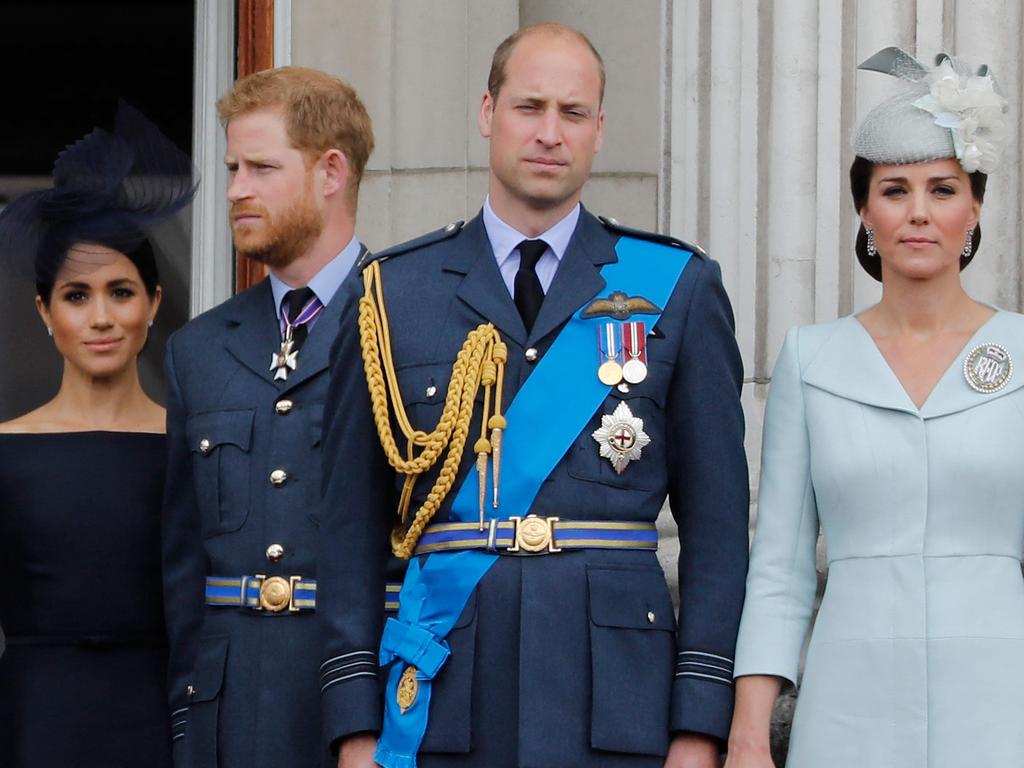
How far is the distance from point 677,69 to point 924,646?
2.19 metres

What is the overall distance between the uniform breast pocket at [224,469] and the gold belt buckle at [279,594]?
145 mm

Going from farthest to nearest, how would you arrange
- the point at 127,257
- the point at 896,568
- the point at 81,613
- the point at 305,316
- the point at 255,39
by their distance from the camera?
the point at 255,39, the point at 127,257, the point at 81,613, the point at 305,316, the point at 896,568

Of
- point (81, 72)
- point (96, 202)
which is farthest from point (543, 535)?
point (81, 72)

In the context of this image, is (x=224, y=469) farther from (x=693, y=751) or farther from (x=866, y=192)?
(x=866, y=192)

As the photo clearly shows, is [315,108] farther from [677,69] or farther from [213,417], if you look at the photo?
[677,69]

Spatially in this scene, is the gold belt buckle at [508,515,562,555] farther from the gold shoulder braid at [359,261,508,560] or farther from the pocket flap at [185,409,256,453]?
the pocket flap at [185,409,256,453]

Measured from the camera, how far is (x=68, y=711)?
16.8 ft

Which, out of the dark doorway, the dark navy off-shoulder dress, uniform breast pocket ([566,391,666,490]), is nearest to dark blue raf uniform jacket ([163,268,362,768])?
the dark navy off-shoulder dress

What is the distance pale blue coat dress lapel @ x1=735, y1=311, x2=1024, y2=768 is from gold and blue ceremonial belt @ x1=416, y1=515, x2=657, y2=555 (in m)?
0.23

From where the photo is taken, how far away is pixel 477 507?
4191 mm

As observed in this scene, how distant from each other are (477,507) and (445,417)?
163mm

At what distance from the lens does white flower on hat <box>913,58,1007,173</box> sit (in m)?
4.12


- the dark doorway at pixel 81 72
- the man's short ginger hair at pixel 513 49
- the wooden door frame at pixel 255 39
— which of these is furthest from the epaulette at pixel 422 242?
the dark doorway at pixel 81 72

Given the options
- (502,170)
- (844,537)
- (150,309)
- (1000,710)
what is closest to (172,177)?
(150,309)
